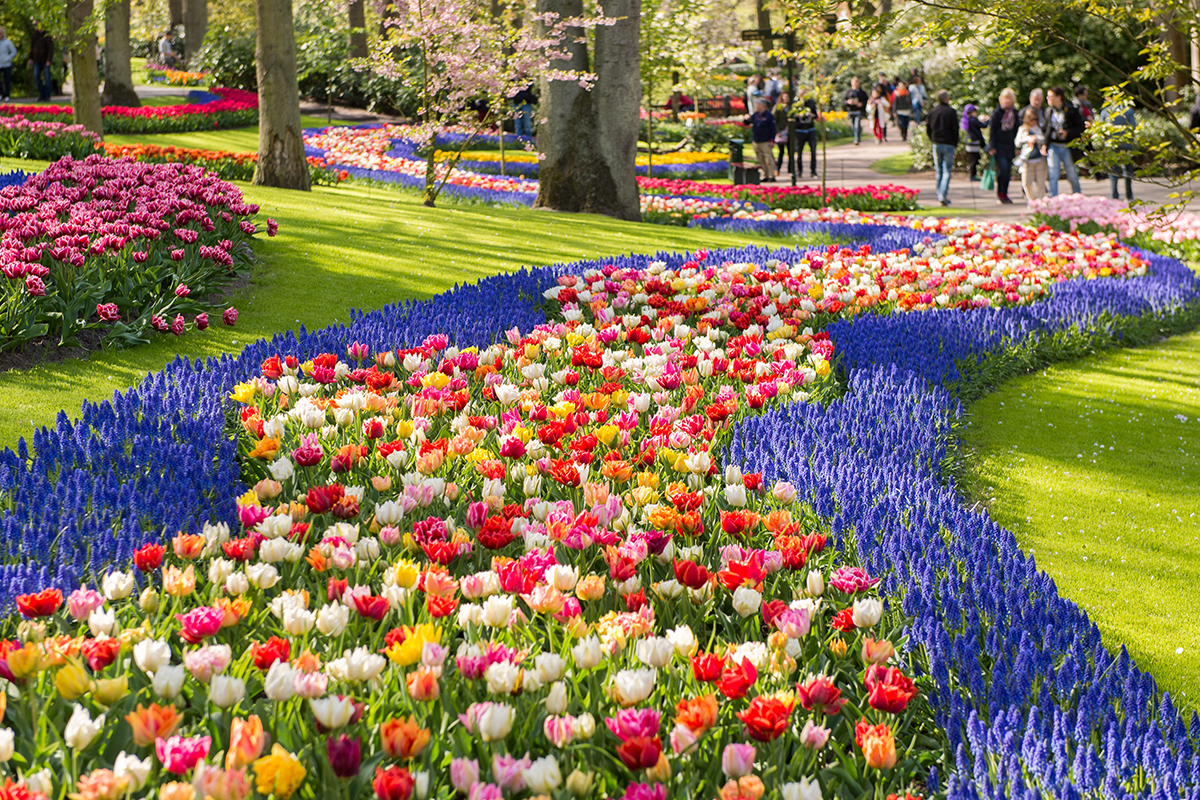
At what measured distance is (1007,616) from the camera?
284 centimetres

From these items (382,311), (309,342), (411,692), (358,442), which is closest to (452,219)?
(382,311)

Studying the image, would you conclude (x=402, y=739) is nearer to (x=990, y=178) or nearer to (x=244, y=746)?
(x=244, y=746)

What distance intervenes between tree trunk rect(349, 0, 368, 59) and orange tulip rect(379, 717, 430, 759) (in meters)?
31.4

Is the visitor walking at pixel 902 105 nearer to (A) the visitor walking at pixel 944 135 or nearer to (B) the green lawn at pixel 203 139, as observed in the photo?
(A) the visitor walking at pixel 944 135

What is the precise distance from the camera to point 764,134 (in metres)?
21.1

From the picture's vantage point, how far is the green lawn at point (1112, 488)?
360 centimetres

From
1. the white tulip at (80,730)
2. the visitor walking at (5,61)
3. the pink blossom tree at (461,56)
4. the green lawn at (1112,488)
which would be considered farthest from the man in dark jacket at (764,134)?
the white tulip at (80,730)

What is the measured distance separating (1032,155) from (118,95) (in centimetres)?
2130

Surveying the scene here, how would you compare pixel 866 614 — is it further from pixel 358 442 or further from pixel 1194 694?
pixel 358 442

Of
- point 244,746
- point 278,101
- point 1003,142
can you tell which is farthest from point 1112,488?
point 1003,142

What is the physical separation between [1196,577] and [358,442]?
335 cm

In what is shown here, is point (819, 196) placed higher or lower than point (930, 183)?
lower

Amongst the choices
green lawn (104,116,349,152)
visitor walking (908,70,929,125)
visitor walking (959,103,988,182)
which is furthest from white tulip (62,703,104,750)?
visitor walking (908,70,929,125)

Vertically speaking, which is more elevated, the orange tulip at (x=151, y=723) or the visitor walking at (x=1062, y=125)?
the visitor walking at (x=1062, y=125)
